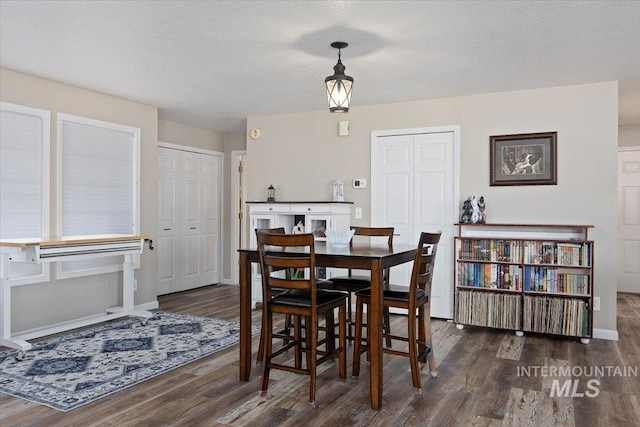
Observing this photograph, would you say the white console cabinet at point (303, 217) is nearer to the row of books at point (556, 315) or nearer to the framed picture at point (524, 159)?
the framed picture at point (524, 159)

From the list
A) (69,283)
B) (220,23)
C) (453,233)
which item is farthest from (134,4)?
(453,233)

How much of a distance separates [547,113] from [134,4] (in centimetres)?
373

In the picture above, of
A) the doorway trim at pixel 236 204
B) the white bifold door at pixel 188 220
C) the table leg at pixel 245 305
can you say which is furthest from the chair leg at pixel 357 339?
the doorway trim at pixel 236 204

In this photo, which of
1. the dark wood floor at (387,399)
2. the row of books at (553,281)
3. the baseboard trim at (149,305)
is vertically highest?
the row of books at (553,281)

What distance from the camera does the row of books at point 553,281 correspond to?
4.19 m

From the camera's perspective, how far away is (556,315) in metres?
4.20

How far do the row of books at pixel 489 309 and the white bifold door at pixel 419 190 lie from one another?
384mm

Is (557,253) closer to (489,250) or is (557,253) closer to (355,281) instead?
(489,250)

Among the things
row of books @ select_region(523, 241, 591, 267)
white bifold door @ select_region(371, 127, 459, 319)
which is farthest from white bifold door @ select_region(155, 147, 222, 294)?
row of books @ select_region(523, 241, 591, 267)

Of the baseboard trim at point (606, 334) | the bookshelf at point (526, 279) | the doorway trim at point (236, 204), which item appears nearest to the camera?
the bookshelf at point (526, 279)

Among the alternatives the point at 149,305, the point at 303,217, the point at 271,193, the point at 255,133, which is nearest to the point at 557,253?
the point at 303,217

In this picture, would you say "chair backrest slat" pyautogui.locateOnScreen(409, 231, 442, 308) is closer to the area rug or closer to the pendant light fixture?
the pendant light fixture

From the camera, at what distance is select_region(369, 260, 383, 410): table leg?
8.75ft

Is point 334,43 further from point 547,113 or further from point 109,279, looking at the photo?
point 109,279
